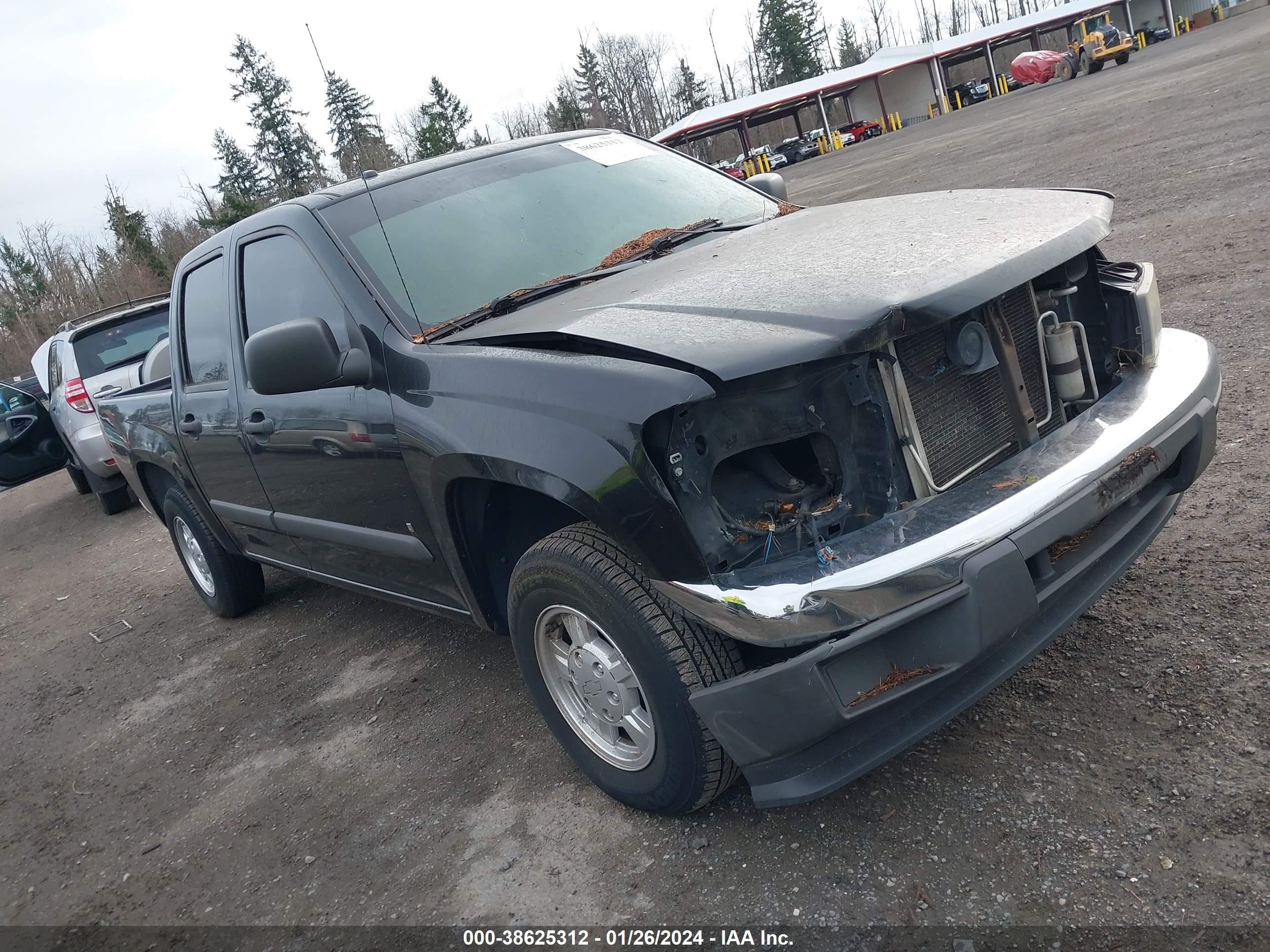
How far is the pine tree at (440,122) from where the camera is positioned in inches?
1849

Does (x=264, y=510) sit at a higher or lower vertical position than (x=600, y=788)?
higher

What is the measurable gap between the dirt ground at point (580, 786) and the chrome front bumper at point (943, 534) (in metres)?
0.67

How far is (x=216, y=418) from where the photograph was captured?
424cm

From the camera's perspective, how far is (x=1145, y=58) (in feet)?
129

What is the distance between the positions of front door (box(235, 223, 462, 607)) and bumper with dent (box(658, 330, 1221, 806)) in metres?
1.34

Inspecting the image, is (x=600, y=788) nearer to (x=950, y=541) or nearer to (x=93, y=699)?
(x=950, y=541)

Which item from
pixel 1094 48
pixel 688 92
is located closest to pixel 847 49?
pixel 688 92

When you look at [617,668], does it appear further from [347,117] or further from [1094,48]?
Answer: [347,117]

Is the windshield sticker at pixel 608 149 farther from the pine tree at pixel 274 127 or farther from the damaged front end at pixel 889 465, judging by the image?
the pine tree at pixel 274 127

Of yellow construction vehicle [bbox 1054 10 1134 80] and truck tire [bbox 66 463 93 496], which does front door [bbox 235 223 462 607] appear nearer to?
truck tire [bbox 66 463 93 496]

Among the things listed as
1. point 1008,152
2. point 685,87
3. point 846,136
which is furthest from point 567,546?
point 685,87

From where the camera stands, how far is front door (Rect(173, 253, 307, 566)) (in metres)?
4.14

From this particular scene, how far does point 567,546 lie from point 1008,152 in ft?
55.4

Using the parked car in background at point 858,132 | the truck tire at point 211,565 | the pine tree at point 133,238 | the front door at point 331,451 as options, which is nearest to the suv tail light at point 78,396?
the truck tire at point 211,565
